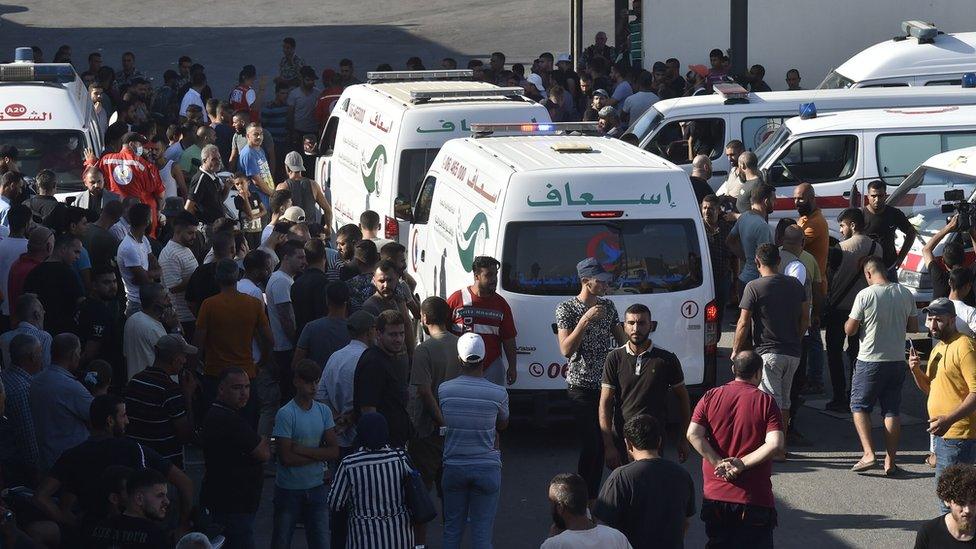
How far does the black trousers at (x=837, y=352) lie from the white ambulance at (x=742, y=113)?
17.0 ft

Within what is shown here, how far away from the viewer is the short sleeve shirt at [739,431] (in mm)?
8344

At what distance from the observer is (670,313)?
1148 centimetres

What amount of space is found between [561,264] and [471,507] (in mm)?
3108

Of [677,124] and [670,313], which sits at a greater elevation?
[677,124]

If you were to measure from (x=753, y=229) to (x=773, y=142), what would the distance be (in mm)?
4025

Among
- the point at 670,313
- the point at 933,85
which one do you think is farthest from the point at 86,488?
the point at 933,85

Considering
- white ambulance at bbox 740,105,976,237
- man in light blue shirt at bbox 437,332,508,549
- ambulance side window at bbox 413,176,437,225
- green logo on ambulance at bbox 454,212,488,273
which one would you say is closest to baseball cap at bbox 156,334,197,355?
man in light blue shirt at bbox 437,332,508,549

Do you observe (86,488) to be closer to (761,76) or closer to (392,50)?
(761,76)

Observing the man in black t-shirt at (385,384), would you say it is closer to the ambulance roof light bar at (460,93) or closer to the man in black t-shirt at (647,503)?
the man in black t-shirt at (647,503)

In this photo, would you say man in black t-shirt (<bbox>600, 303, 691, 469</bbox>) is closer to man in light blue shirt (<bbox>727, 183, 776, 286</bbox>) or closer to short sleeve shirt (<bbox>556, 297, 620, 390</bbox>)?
short sleeve shirt (<bbox>556, 297, 620, 390</bbox>)

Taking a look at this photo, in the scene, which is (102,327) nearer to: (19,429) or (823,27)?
(19,429)

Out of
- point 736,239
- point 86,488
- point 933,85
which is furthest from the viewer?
point 933,85

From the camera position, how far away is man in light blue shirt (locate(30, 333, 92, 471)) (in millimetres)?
8750

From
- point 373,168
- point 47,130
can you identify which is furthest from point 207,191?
point 47,130
